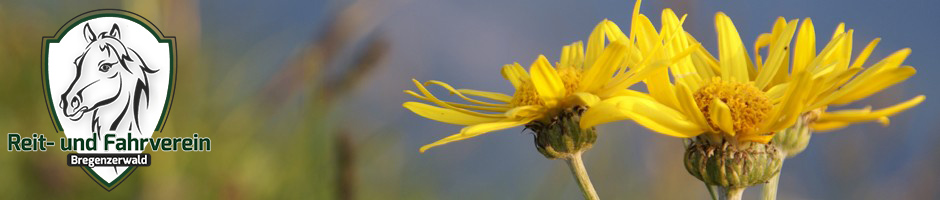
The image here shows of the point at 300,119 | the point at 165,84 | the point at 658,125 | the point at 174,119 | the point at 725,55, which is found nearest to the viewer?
the point at 658,125

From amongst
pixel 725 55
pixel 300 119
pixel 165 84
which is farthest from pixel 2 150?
pixel 725 55

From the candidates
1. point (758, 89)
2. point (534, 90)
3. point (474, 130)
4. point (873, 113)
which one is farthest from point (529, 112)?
point (873, 113)

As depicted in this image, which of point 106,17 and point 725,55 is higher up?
point 106,17

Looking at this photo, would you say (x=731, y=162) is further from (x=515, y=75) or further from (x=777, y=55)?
(x=515, y=75)

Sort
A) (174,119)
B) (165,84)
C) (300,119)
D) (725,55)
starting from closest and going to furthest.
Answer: (725,55) → (300,119) → (174,119) → (165,84)

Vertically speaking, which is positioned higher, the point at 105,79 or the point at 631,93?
the point at 105,79

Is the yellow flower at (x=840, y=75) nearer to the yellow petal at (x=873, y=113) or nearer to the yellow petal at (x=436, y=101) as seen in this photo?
the yellow petal at (x=873, y=113)

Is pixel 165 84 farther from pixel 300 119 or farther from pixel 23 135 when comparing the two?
pixel 300 119
